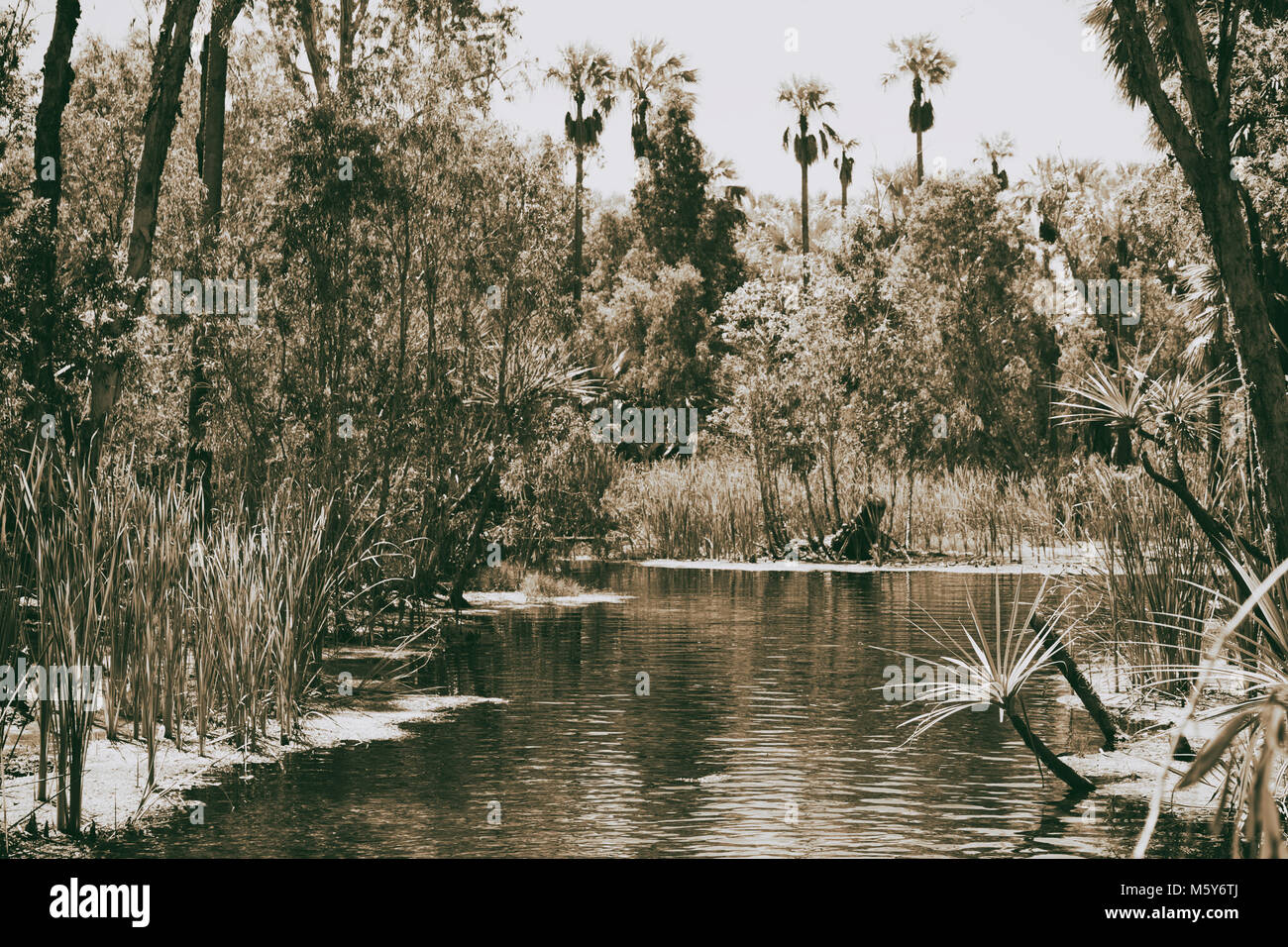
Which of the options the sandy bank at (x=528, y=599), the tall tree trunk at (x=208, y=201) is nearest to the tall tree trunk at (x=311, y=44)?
the tall tree trunk at (x=208, y=201)

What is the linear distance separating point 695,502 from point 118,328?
784 inches

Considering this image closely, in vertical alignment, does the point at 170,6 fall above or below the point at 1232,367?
above

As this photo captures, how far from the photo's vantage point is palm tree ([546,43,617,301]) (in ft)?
150

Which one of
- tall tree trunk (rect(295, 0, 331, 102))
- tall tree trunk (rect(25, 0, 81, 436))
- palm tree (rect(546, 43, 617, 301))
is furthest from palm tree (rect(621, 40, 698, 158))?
tall tree trunk (rect(25, 0, 81, 436))

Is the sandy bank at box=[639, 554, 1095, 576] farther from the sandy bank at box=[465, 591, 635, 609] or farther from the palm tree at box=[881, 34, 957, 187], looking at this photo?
the palm tree at box=[881, 34, 957, 187]

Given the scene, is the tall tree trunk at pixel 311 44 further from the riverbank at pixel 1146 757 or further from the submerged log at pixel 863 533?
the riverbank at pixel 1146 757

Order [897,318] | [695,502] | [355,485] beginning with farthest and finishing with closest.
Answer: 1. [897,318]
2. [695,502]
3. [355,485]

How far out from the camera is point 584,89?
4638 cm

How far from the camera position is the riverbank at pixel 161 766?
311 inches

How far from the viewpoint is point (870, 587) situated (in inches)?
944

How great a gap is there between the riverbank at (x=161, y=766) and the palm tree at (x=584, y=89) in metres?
33.8

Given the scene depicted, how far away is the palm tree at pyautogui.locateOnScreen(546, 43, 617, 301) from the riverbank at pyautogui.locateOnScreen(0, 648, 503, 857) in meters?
33.8

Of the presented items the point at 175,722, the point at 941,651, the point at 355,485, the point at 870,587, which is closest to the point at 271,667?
the point at 175,722
